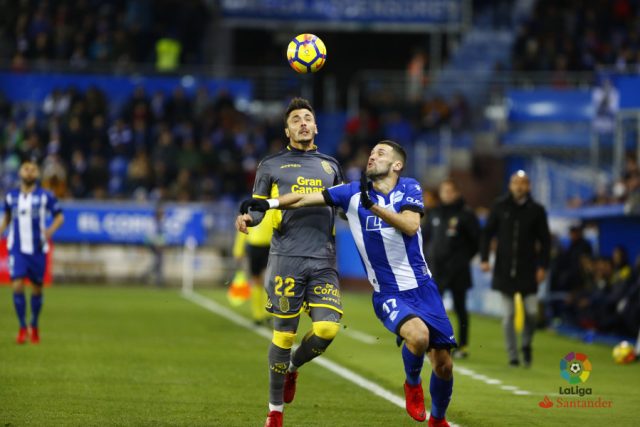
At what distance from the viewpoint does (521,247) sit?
15375 mm

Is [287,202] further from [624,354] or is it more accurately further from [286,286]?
[624,354]

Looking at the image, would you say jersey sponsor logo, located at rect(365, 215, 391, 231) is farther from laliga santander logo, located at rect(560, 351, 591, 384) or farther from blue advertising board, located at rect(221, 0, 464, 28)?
blue advertising board, located at rect(221, 0, 464, 28)

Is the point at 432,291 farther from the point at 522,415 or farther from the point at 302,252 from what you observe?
the point at 522,415

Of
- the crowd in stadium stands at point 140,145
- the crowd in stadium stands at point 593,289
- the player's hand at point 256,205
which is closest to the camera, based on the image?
the player's hand at point 256,205

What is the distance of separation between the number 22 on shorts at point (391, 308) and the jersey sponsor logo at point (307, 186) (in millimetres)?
1087

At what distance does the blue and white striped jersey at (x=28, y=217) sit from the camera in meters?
16.2

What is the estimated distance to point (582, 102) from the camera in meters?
32.3

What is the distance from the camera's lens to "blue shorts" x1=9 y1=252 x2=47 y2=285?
16172mm

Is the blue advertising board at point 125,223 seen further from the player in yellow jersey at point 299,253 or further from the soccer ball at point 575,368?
the player in yellow jersey at point 299,253

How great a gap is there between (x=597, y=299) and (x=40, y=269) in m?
8.73

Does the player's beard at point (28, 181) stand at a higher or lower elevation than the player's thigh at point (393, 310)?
higher

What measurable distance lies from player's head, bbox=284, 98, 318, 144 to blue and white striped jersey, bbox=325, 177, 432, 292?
82 centimetres

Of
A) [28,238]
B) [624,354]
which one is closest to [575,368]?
[624,354]

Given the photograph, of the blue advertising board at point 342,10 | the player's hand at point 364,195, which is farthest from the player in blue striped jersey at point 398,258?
the blue advertising board at point 342,10
